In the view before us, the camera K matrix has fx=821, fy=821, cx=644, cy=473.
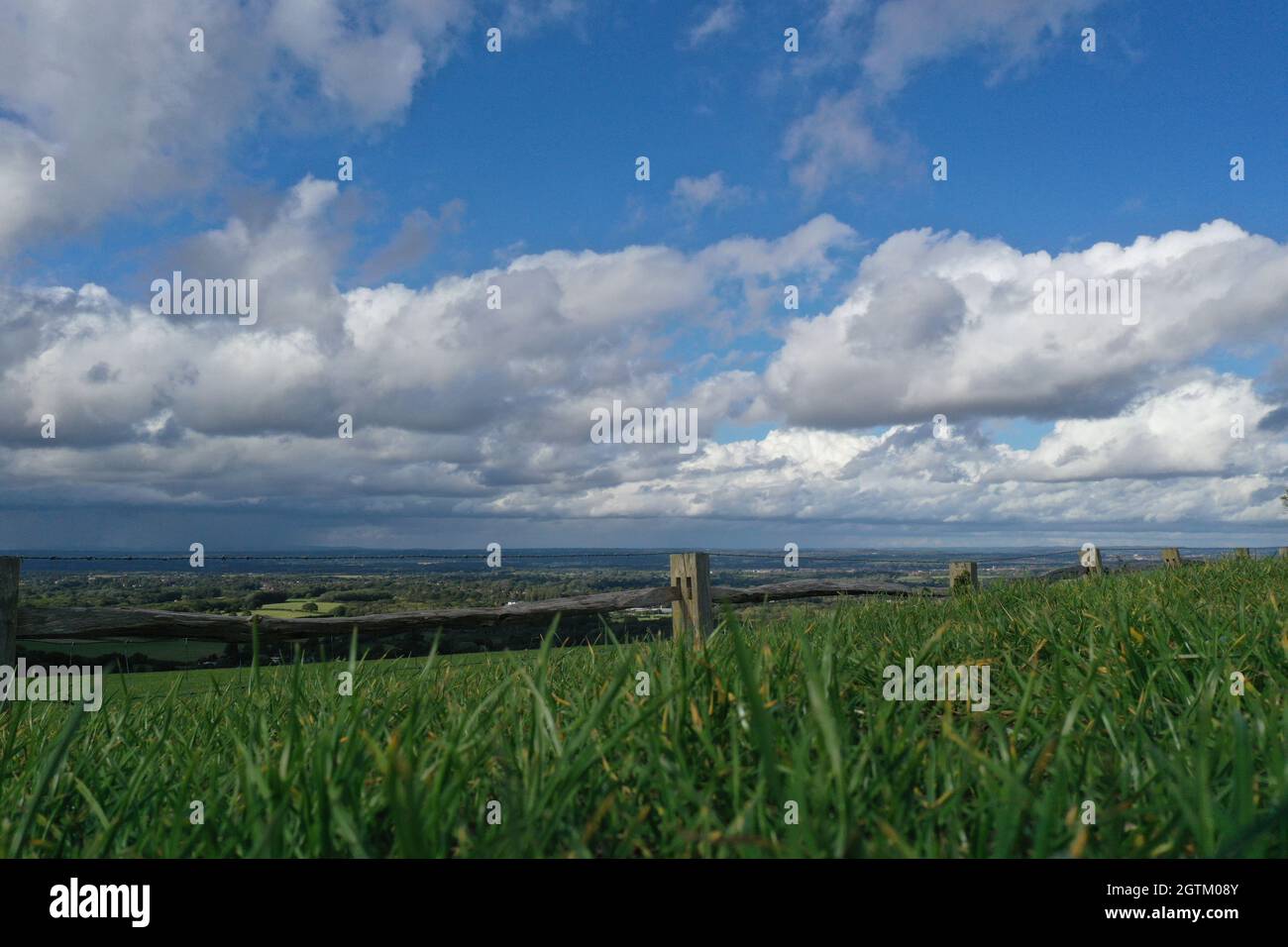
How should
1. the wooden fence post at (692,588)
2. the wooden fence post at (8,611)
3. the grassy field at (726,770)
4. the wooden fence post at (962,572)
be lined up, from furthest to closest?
the wooden fence post at (962,572), the wooden fence post at (692,588), the wooden fence post at (8,611), the grassy field at (726,770)

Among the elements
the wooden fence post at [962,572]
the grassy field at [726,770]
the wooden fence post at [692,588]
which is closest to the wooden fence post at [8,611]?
the grassy field at [726,770]

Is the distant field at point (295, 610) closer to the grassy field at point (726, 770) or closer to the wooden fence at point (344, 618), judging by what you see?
the wooden fence at point (344, 618)

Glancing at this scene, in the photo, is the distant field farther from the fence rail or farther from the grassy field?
the grassy field

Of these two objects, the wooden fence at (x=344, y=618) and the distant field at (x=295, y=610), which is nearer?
the wooden fence at (x=344, y=618)

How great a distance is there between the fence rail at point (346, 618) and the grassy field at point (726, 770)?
2.29m

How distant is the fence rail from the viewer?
6.16m

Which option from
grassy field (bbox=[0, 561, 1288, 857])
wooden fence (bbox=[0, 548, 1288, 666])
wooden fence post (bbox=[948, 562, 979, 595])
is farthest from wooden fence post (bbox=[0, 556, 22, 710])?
wooden fence post (bbox=[948, 562, 979, 595])

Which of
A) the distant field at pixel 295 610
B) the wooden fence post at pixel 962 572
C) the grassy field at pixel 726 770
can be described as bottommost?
the wooden fence post at pixel 962 572

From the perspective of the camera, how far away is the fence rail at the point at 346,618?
616 centimetres

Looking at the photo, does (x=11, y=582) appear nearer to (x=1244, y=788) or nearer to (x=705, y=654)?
(x=705, y=654)

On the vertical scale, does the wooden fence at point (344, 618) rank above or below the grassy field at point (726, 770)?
below
